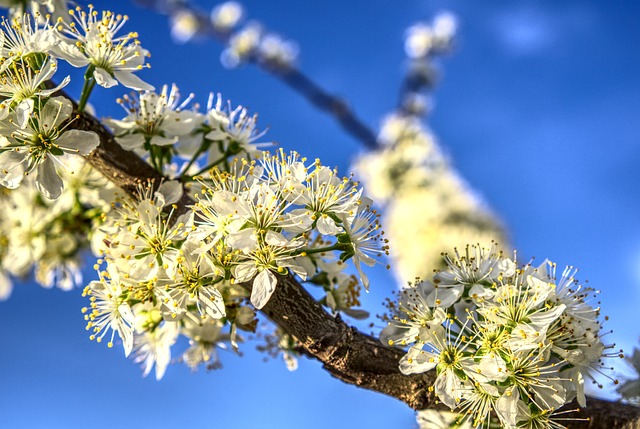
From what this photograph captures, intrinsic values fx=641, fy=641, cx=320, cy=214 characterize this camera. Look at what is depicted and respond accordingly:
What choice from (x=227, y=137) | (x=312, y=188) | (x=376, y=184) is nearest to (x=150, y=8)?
(x=376, y=184)

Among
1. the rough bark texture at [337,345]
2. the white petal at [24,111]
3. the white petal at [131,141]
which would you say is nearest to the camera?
the white petal at [24,111]

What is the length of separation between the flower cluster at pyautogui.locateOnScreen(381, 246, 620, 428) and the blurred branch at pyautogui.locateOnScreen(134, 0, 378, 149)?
653 centimetres

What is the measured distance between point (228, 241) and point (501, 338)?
0.69 metres

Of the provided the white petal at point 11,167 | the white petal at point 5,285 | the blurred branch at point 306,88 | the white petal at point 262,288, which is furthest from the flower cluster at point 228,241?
the blurred branch at point 306,88

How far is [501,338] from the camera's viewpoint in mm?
1526

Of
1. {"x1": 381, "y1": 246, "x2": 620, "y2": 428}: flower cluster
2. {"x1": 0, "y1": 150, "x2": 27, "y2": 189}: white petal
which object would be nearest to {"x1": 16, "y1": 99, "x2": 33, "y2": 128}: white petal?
{"x1": 0, "y1": 150, "x2": 27, "y2": 189}: white petal

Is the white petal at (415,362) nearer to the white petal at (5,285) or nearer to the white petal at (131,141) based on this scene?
the white petal at (131,141)

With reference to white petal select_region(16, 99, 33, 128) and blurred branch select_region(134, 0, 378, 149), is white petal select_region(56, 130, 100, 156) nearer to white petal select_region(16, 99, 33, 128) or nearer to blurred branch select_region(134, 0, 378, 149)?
white petal select_region(16, 99, 33, 128)

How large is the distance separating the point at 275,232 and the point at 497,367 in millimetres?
→ 600

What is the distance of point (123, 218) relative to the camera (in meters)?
1.74

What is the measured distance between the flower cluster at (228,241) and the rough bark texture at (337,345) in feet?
0.27

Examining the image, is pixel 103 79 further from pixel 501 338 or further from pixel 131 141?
pixel 501 338

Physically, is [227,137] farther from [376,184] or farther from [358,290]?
[376,184]

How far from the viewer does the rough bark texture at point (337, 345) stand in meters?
1.64
